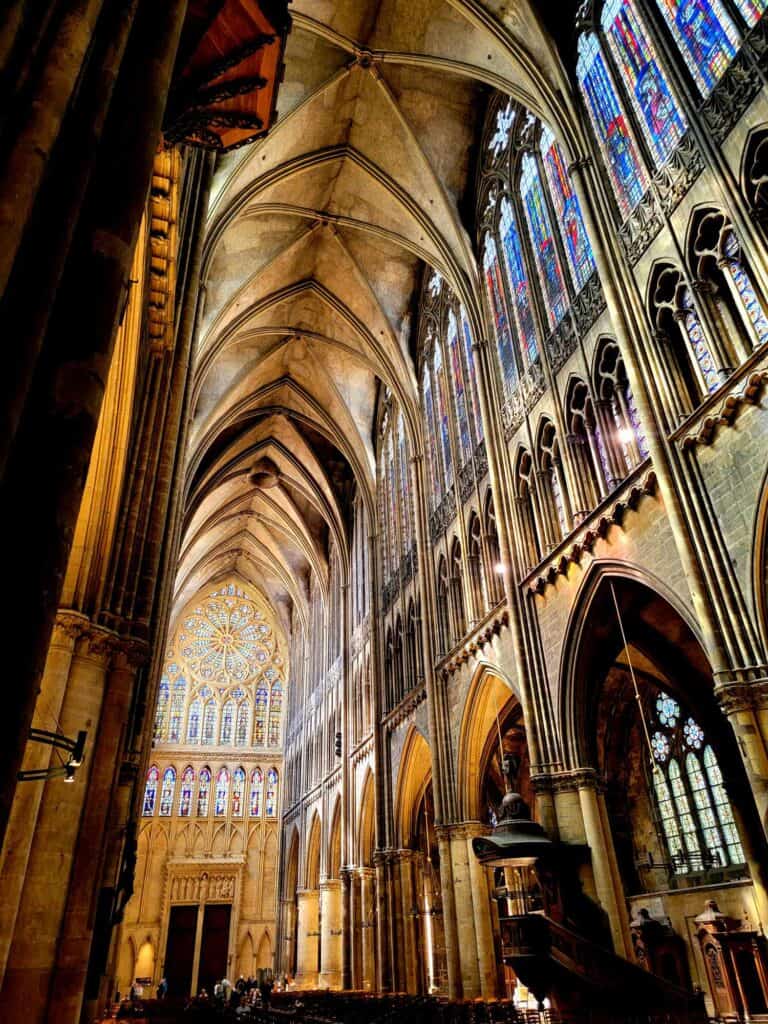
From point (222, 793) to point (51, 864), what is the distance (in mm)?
30300

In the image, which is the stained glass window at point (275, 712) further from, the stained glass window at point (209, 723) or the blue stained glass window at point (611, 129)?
the blue stained glass window at point (611, 129)

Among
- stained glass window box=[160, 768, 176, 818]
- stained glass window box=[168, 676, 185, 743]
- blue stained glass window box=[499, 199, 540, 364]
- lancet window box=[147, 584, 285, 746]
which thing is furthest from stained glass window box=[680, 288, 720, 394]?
stained glass window box=[168, 676, 185, 743]

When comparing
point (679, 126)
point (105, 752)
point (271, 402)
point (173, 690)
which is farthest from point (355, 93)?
point (173, 690)

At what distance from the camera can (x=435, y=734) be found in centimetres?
1648

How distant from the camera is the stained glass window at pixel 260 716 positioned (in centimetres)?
3691

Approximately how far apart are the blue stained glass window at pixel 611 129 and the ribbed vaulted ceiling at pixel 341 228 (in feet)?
1.77

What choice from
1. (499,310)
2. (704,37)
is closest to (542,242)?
(499,310)

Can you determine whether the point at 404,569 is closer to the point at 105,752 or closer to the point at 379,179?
the point at 379,179

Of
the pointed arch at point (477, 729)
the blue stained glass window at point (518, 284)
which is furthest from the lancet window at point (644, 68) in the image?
the pointed arch at point (477, 729)

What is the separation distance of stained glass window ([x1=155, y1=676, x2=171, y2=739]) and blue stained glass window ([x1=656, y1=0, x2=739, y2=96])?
31.8 m

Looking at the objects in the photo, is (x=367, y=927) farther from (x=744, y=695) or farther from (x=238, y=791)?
(x=744, y=695)

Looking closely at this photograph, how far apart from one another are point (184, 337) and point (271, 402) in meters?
14.8

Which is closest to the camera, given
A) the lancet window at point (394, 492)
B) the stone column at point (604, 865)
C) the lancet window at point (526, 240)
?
the stone column at point (604, 865)

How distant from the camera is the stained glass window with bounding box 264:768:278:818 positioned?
35.4 m
